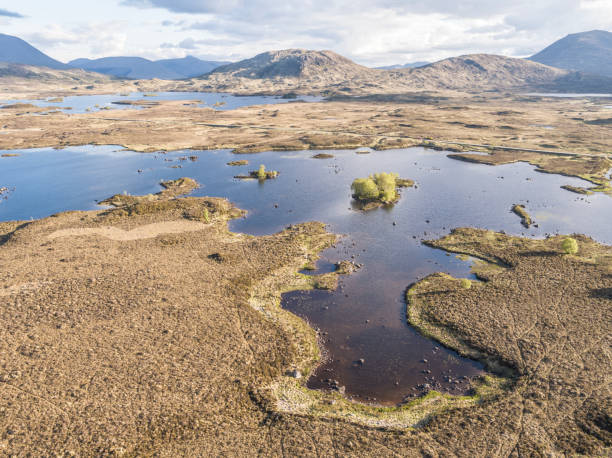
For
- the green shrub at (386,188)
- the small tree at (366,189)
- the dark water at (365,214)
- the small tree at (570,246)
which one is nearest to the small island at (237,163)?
the dark water at (365,214)

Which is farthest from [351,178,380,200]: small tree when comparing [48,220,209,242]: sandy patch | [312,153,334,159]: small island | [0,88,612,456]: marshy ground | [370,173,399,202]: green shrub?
[312,153,334,159]: small island

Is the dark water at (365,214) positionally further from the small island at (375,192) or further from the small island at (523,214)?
the small island at (375,192)

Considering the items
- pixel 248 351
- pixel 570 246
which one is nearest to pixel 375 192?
pixel 570 246

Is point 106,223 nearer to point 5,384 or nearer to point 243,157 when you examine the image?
point 5,384

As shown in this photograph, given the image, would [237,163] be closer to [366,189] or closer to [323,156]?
[323,156]

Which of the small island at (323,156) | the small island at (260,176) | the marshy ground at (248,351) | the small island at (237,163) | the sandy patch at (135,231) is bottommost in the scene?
the marshy ground at (248,351)

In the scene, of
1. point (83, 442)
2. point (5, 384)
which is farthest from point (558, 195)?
point (5, 384)

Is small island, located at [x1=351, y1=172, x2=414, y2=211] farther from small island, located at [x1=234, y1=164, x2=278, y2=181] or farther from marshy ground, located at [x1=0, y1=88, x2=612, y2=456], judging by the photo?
small island, located at [x1=234, y1=164, x2=278, y2=181]
